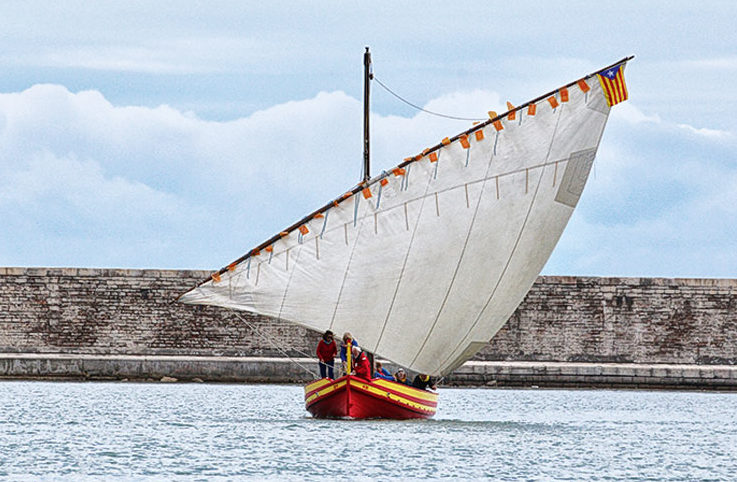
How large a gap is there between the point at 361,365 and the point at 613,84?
4.61m

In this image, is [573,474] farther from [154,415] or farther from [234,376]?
[234,376]

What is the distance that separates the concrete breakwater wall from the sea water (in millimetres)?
4013

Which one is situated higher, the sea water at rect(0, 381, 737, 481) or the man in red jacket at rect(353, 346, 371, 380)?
the man in red jacket at rect(353, 346, 371, 380)

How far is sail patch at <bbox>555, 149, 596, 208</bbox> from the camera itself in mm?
19781

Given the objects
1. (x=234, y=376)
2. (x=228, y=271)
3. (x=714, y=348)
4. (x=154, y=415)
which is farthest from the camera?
Result: (x=714, y=348)

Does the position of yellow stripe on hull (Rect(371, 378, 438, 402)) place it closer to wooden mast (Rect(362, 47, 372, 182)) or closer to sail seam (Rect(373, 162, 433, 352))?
sail seam (Rect(373, 162, 433, 352))

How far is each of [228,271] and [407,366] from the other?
105 inches

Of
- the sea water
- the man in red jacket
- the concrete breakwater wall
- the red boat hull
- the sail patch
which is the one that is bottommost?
the sea water

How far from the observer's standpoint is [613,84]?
19.9 meters

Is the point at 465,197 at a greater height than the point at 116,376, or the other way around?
the point at 465,197

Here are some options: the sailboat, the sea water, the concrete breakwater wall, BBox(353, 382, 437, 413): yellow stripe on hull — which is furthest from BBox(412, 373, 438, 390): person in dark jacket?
the concrete breakwater wall

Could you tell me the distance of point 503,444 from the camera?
19.7m

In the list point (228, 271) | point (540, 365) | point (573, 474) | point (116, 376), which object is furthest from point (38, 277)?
point (573, 474)

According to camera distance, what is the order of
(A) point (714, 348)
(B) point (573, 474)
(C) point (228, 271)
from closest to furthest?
1. (B) point (573, 474)
2. (C) point (228, 271)
3. (A) point (714, 348)
